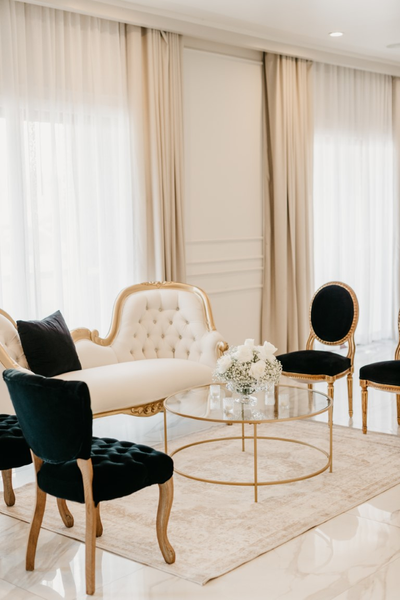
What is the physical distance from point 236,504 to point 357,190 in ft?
17.9

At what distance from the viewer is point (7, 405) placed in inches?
172

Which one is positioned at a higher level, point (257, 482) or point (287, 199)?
point (287, 199)

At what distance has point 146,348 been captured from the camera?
219 inches

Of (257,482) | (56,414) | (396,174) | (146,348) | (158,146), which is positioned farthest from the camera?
(396,174)

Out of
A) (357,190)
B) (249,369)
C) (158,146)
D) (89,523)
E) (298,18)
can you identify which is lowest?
(89,523)

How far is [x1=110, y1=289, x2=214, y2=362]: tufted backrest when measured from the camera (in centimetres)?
550

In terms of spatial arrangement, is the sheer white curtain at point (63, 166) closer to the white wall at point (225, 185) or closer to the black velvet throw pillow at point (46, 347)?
the black velvet throw pillow at point (46, 347)

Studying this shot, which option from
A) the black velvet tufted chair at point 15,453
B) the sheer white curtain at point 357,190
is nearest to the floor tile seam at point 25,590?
the black velvet tufted chair at point 15,453

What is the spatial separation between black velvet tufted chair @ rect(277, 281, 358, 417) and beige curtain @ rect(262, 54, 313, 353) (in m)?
1.42

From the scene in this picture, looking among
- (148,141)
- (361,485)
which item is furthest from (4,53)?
(361,485)

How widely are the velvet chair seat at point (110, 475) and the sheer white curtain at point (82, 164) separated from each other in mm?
2454

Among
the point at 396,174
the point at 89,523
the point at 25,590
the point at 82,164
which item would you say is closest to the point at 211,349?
the point at 82,164

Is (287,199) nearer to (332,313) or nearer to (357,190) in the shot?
(357,190)

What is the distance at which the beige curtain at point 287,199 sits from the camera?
7215 mm
